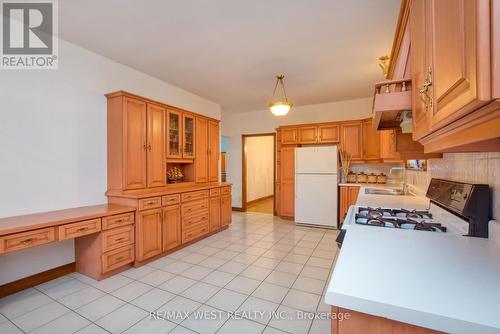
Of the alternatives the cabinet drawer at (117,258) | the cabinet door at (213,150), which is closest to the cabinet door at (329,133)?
the cabinet door at (213,150)

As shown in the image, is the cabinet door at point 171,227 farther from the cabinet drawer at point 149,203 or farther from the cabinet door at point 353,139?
the cabinet door at point 353,139

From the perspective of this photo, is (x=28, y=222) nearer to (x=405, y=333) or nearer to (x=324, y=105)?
(x=405, y=333)

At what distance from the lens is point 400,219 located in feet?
5.05

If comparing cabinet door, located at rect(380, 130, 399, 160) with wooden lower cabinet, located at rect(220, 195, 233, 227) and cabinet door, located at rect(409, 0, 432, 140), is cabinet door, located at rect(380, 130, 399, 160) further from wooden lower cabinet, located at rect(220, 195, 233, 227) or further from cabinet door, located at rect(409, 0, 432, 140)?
wooden lower cabinet, located at rect(220, 195, 233, 227)

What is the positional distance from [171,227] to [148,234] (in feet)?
1.23

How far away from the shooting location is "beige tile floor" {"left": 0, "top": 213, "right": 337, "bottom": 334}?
5.80ft

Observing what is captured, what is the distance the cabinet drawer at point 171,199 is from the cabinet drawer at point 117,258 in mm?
649

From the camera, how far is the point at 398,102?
1.21 m

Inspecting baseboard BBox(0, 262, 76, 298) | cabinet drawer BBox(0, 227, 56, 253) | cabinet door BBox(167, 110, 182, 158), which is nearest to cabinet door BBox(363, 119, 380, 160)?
cabinet door BBox(167, 110, 182, 158)

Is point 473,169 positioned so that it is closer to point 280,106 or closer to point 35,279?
point 280,106

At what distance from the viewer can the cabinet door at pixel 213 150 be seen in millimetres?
4312

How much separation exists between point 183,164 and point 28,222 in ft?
7.57

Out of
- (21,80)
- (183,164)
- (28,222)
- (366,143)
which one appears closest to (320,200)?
(366,143)

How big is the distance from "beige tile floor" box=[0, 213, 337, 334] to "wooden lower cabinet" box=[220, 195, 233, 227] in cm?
103
